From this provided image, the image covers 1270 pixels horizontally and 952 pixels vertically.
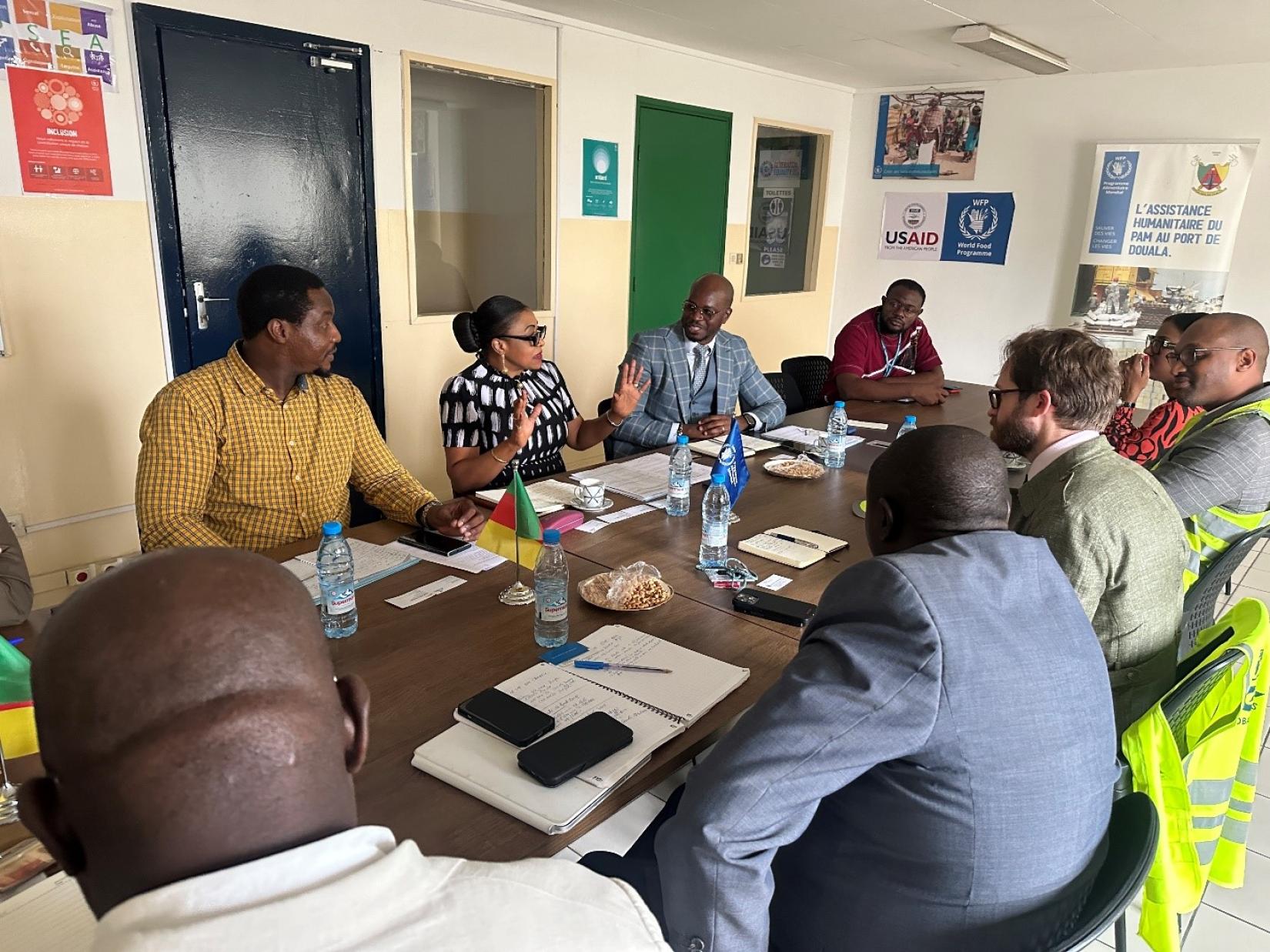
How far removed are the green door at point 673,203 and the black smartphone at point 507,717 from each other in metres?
4.61

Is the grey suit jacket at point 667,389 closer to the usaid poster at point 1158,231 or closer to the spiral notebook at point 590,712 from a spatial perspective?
the spiral notebook at point 590,712

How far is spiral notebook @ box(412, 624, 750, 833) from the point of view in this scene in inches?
47.6

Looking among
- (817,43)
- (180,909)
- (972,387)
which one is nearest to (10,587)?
(180,909)

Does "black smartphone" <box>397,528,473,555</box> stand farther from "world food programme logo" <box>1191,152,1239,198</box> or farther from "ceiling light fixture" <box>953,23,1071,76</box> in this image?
"world food programme logo" <box>1191,152,1239,198</box>

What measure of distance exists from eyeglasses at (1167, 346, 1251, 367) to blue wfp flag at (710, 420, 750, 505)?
1.39m

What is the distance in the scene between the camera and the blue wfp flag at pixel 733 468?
7.78 feet

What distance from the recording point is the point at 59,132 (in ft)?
10.4

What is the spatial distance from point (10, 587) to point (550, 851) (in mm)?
Result: 1325

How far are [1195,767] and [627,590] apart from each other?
3.79 ft

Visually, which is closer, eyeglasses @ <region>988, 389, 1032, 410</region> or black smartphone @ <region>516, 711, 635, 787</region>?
black smartphone @ <region>516, 711, 635, 787</region>

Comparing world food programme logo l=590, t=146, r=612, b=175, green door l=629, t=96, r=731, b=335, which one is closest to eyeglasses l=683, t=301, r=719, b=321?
world food programme logo l=590, t=146, r=612, b=175

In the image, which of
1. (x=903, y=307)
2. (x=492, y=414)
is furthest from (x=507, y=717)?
(x=903, y=307)

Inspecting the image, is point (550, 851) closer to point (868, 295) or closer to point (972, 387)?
point (972, 387)

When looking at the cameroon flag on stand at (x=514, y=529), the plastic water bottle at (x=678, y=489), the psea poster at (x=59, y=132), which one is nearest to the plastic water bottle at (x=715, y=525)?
the plastic water bottle at (x=678, y=489)
